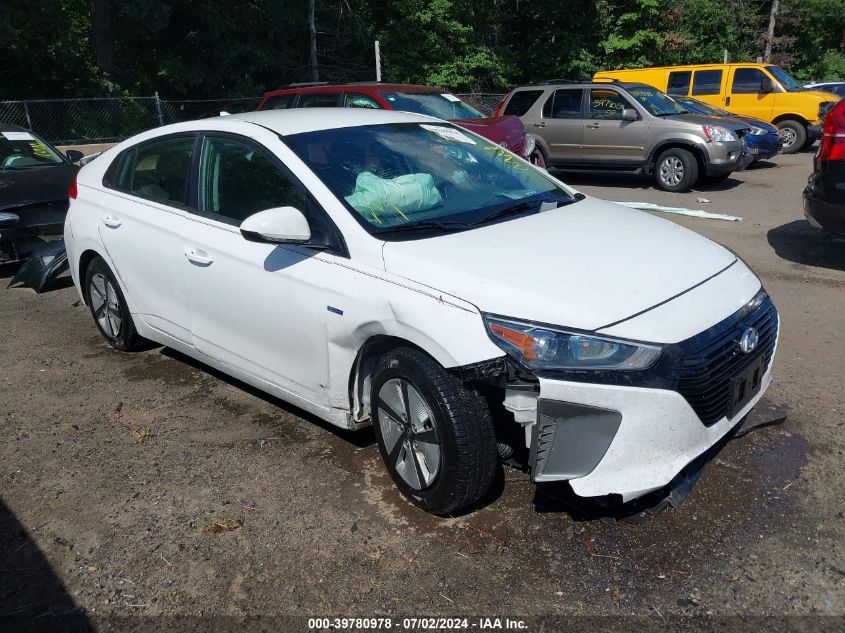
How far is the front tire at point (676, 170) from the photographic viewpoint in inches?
461

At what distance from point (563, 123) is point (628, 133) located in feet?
4.29

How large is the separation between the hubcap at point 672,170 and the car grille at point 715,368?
940 centimetres

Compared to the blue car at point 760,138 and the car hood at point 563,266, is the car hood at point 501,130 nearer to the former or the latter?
the blue car at point 760,138

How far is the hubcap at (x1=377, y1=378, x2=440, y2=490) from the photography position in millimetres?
3104

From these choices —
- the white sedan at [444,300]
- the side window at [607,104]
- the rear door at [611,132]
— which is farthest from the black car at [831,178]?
the side window at [607,104]

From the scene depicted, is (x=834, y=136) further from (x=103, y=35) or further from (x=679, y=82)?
(x=103, y=35)

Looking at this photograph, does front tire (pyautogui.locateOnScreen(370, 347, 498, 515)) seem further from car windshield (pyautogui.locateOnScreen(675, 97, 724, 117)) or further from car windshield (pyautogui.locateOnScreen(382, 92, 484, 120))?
car windshield (pyautogui.locateOnScreen(675, 97, 724, 117))

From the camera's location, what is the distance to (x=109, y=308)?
206 inches

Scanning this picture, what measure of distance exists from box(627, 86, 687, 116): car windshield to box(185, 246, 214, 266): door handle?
32.7 feet

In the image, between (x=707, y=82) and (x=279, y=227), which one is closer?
(x=279, y=227)

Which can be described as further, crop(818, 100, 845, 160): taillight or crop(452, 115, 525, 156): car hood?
crop(452, 115, 525, 156): car hood

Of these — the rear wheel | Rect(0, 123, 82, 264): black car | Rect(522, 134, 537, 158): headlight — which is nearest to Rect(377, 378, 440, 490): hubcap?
Rect(0, 123, 82, 264): black car

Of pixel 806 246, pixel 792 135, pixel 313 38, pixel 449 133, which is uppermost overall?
pixel 313 38

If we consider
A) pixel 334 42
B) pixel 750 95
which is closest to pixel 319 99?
pixel 750 95
